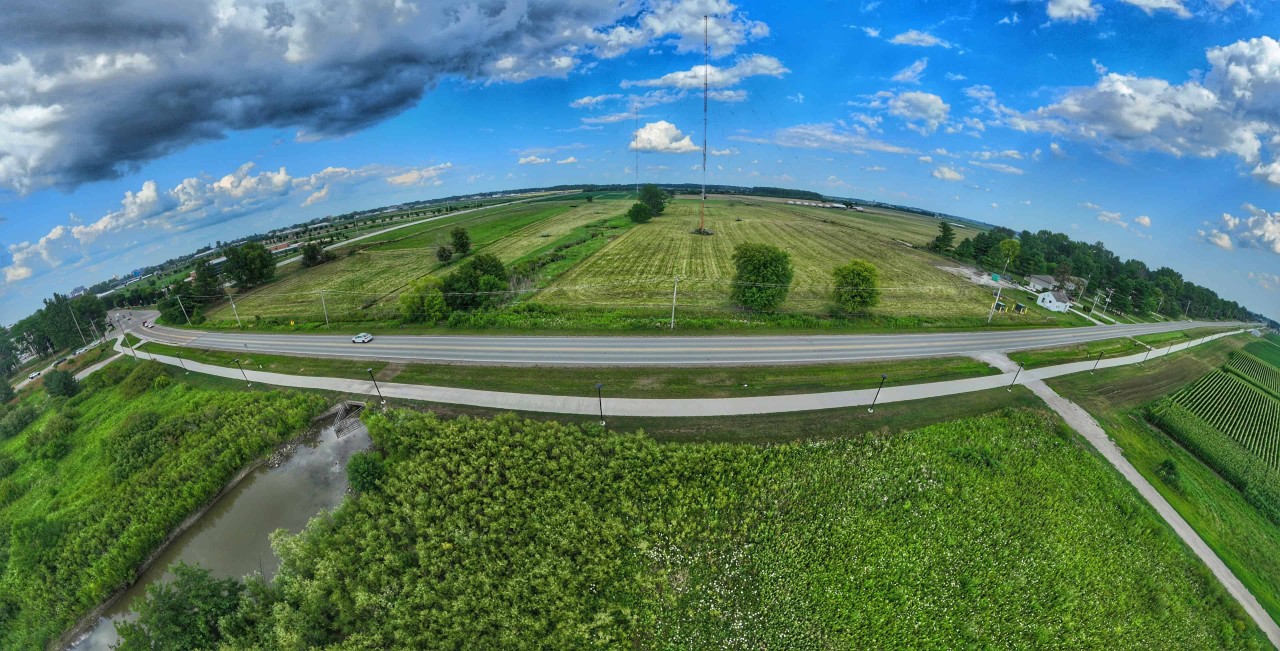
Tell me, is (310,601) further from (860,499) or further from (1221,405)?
(1221,405)

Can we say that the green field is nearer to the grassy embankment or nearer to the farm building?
the farm building

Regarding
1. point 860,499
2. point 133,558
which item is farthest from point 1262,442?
point 133,558

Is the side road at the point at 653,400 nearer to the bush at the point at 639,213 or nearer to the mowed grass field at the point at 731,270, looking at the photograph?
the mowed grass field at the point at 731,270

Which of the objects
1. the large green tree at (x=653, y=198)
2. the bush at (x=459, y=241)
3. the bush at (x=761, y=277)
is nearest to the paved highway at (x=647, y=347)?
the bush at (x=761, y=277)

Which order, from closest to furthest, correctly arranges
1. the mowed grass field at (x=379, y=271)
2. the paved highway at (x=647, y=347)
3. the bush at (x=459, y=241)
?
the paved highway at (x=647, y=347), the mowed grass field at (x=379, y=271), the bush at (x=459, y=241)

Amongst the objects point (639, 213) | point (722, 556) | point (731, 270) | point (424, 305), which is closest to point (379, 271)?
point (424, 305)
